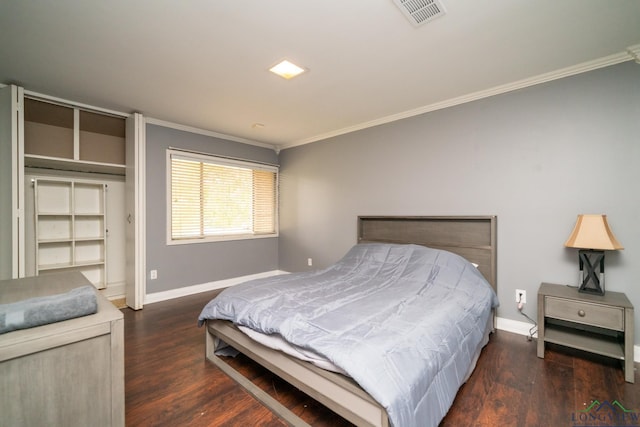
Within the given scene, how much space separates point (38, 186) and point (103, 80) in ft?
5.74

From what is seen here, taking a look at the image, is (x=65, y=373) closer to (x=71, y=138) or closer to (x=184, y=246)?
(x=184, y=246)

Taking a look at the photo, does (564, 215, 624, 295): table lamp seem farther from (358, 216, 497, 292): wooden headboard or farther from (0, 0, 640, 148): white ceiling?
(0, 0, 640, 148): white ceiling

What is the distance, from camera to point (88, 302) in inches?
42.9

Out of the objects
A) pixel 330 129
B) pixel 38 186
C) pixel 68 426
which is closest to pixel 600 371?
pixel 68 426

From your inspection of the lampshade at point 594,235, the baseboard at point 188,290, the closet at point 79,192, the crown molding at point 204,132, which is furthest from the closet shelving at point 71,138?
the lampshade at point 594,235

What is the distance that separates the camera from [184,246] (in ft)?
A: 12.5

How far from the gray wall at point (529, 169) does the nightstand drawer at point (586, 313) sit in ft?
1.31

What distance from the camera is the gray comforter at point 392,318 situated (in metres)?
1.19

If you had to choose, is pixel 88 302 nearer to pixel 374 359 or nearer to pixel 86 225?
pixel 374 359

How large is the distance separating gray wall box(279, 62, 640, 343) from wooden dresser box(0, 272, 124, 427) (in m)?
2.97

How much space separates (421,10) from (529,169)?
177cm

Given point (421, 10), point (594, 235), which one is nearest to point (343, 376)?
point (421, 10)

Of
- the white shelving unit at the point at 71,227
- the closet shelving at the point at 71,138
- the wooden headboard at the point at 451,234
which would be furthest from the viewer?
the white shelving unit at the point at 71,227

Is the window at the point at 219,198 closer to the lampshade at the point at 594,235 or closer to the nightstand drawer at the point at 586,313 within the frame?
the nightstand drawer at the point at 586,313
